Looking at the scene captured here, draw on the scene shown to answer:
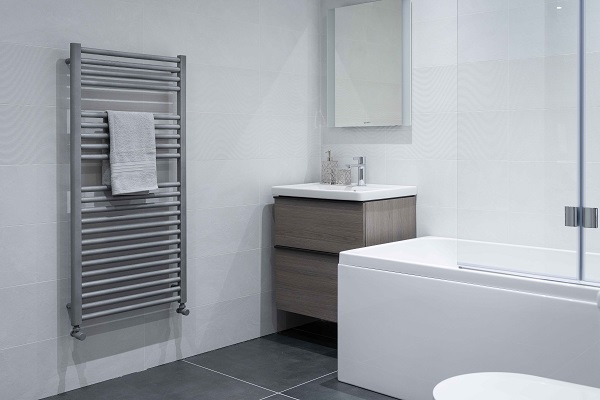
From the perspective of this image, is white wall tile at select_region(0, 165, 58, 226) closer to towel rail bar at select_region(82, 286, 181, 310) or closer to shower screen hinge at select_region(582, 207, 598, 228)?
towel rail bar at select_region(82, 286, 181, 310)

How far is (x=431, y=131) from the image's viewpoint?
146 inches

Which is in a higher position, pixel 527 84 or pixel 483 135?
pixel 527 84

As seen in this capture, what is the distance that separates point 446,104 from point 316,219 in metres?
0.91

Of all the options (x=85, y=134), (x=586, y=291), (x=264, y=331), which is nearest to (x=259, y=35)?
(x=85, y=134)

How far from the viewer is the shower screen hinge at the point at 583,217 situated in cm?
241

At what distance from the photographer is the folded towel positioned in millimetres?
3061

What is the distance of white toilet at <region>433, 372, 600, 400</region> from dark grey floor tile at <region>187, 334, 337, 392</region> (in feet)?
4.39

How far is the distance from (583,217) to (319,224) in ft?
4.96

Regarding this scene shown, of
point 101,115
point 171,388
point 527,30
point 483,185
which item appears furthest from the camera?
point 171,388

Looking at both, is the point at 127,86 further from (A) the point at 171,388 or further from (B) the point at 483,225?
(B) the point at 483,225

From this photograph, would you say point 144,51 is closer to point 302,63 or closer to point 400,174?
point 302,63

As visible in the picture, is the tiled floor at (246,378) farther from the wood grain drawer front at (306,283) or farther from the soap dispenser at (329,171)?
the soap dispenser at (329,171)

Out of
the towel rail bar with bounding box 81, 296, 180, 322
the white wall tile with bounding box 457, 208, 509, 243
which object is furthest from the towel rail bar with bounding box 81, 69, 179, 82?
the white wall tile with bounding box 457, 208, 509, 243

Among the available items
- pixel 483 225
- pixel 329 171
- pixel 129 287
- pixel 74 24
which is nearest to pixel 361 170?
pixel 329 171
